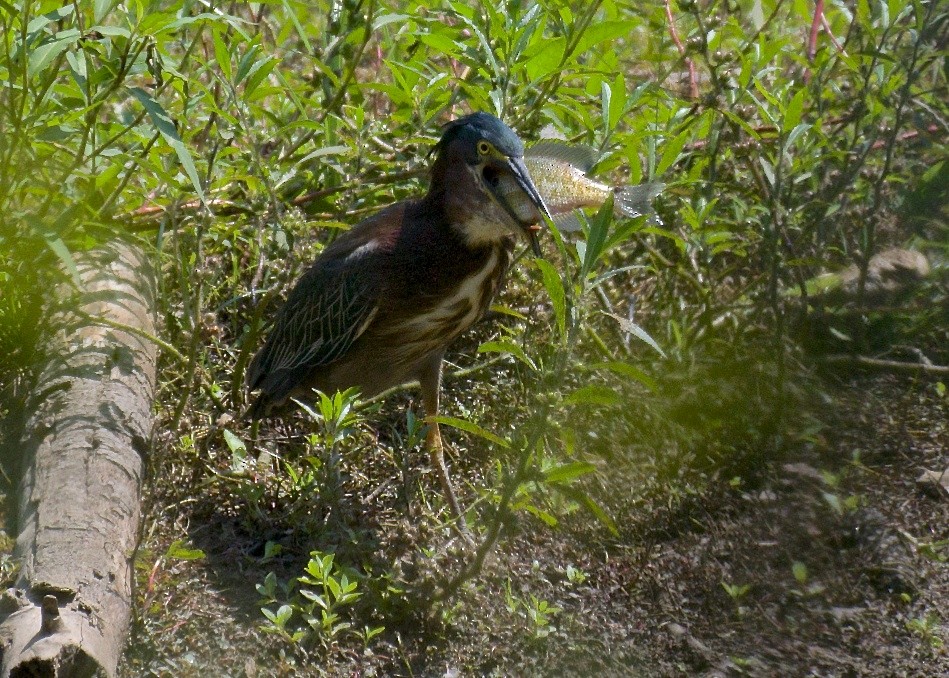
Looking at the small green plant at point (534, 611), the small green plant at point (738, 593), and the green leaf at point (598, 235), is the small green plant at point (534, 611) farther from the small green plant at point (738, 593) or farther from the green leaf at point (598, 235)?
the green leaf at point (598, 235)

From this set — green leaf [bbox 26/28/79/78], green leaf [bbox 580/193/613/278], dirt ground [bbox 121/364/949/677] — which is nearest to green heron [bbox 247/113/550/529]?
dirt ground [bbox 121/364/949/677]

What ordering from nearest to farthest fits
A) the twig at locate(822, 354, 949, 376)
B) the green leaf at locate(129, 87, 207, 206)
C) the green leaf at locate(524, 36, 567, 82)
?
1. the green leaf at locate(129, 87, 207, 206)
2. the green leaf at locate(524, 36, 567, 82)
3. the twig at locate(822, 354, 949, 376)

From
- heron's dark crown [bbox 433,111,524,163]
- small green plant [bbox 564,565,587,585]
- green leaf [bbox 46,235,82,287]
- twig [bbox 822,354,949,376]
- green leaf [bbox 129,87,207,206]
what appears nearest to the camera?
green leaf [bbox 46,235,82,287]

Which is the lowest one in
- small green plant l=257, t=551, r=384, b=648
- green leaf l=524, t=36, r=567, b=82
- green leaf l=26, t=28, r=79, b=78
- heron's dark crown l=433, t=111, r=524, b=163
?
small green plant l=257, t=551, r=384, b=648

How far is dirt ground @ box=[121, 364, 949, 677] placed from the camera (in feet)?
9.87

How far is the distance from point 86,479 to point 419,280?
1232 mm

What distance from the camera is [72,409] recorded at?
126 inches

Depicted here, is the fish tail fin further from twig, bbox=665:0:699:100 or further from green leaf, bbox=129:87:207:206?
green leaf, bbox=129:87:207:206

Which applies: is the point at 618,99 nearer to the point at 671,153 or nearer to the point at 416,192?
the point at 671,153

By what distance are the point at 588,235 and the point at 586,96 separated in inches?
62.2

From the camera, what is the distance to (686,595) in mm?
3244

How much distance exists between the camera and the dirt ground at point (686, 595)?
301 centimetres

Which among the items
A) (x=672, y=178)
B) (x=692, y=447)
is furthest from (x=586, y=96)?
(x=692, y=447)

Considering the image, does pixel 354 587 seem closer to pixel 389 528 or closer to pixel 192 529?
pixel 389 528
